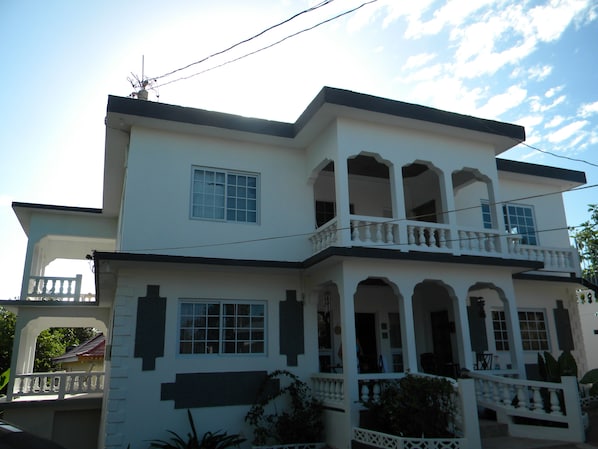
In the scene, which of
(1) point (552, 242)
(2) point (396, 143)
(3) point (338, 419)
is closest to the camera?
(3) point (338, 419)

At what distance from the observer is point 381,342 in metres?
12.8

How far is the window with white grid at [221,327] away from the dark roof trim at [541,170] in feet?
27.5

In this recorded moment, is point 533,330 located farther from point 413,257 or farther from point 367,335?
point 413,257

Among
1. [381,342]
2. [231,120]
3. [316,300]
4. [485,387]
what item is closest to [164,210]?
[231,120]

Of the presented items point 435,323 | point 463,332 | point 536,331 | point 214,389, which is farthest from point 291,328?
point 536,331

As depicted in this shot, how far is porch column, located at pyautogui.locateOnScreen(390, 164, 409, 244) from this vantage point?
1038 cm

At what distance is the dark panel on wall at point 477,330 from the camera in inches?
497

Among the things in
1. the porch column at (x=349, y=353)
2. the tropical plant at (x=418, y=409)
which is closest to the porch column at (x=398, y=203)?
the porch column at (x=349, y=353)

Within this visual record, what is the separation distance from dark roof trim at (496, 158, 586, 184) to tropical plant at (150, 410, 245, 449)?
1017 centimetres

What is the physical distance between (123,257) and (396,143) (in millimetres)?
6230

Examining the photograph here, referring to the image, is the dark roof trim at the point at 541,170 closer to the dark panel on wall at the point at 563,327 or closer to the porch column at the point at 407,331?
the dark panel on wall at the point at 563,327

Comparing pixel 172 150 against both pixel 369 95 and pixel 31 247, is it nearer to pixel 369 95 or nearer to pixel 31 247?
pixel 369 95

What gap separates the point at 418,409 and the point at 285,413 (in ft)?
9.43

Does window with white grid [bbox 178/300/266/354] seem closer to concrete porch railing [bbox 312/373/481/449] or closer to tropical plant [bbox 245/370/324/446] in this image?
tropical plant [bbox 245/370/324/446]
